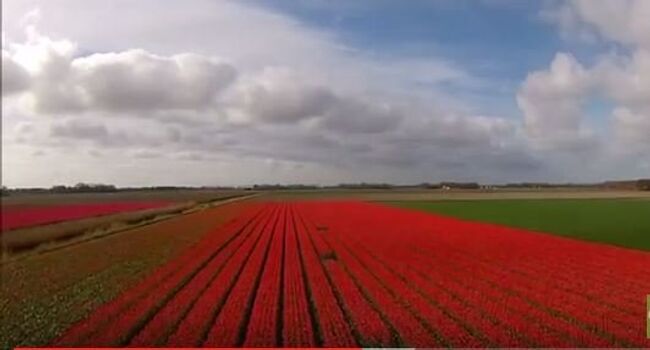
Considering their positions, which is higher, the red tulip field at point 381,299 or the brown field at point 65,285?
the brown field at point 65,285

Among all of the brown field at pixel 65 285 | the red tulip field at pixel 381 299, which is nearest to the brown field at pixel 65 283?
the brown field at pixel 65 285

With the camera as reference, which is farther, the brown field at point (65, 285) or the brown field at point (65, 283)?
the brown field at point (65, 285)

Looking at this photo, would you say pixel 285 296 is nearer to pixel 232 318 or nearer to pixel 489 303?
pixel 232 318

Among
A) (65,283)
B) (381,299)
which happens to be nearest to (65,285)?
(65,283)

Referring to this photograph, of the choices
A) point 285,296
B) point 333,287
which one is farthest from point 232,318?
point 333,287

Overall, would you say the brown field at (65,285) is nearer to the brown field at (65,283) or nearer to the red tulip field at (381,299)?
the brown field at (65,283)

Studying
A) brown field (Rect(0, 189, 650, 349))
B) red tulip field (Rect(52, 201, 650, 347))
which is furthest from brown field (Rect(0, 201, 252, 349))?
red tulip field (Rect(52, 201, 650, 347))

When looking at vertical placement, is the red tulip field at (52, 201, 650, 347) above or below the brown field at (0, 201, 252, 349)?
below

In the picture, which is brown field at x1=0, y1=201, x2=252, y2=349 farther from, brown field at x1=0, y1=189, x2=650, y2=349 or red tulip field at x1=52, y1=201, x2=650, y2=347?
red tulip field at x1=52, y1=201, x2=650, y2=347
